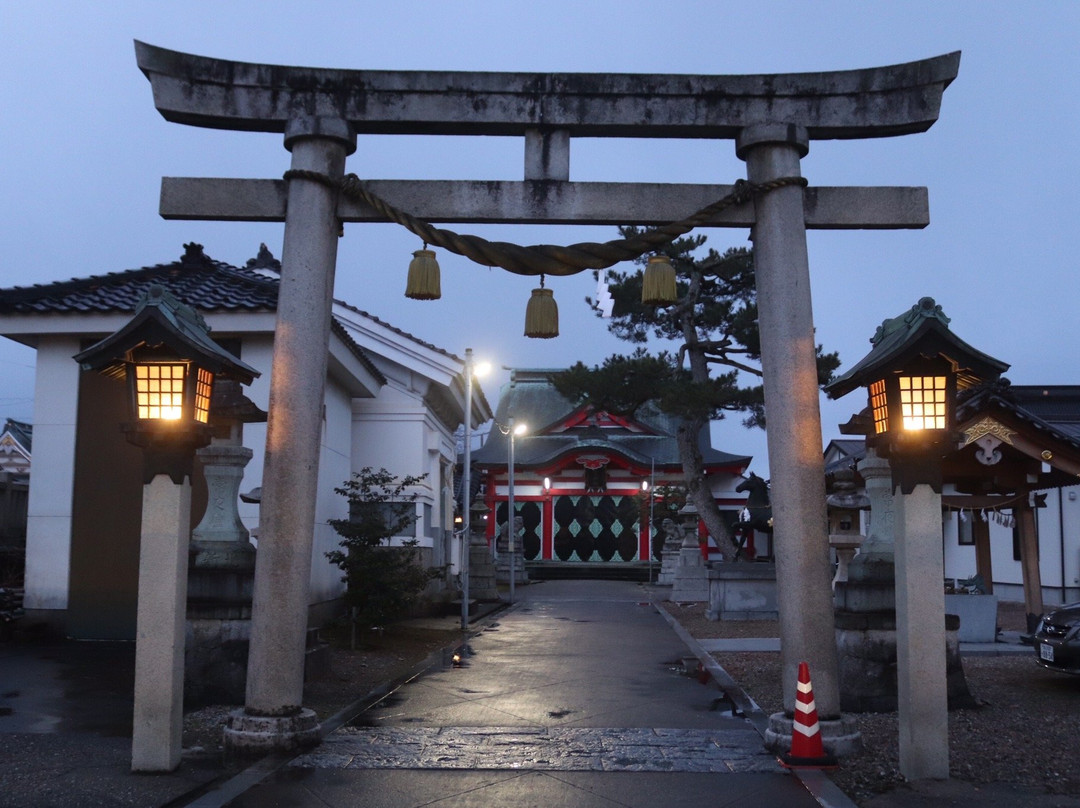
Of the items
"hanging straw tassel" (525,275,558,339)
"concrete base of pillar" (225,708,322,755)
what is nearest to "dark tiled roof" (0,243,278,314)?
"hanging straw tassel" (525,275,558,339)

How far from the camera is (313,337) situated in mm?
8508

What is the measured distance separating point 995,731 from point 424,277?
6.69 m

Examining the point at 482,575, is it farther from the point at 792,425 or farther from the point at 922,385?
the point at 922,385

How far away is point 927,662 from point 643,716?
3485mm

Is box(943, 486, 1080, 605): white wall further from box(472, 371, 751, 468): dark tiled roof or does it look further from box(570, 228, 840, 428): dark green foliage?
box(472, 371, 751, 468): dark tiled roof

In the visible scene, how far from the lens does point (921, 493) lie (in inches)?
291

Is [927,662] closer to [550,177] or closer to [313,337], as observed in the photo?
[550,177]

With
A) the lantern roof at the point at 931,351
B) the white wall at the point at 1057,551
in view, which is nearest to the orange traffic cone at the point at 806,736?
the lantern roof at the point at 931,351

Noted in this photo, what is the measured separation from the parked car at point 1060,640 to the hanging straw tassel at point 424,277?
324 inches

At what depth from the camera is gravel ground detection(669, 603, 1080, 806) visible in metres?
7.21

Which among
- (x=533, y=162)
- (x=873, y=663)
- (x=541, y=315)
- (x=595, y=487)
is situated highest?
(x=533, y=162)

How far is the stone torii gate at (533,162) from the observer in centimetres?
841

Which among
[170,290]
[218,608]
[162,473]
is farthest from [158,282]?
[162,473]

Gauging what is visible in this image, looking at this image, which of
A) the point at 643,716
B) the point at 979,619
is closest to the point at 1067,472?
the point at 979,619
